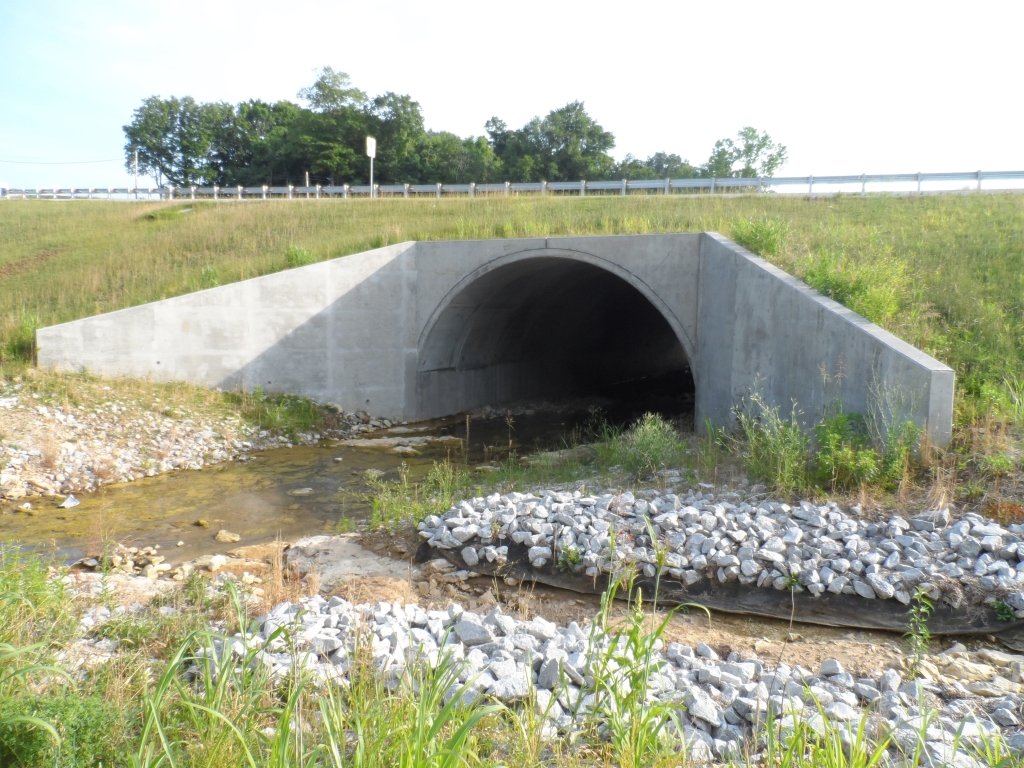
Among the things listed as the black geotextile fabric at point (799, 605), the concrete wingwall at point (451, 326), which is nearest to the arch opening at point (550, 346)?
the concrete wingwall at point (451, 326)

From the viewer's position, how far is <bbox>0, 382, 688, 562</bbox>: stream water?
7441mm

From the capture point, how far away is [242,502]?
8742mm

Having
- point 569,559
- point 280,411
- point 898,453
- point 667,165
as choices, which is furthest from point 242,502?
point 667,165

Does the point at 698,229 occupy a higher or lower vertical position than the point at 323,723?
higher

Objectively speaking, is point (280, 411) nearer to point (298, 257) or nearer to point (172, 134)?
point (298, 257)

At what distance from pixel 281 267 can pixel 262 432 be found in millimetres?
3547

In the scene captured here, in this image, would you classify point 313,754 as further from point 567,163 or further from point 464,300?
point 567,163

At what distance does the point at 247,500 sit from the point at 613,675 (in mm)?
6402

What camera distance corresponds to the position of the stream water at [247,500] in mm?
7441

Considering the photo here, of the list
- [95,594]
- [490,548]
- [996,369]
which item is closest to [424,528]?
[490,548]

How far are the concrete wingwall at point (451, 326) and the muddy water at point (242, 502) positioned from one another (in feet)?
5.73

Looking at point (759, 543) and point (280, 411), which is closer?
point (759, 543)

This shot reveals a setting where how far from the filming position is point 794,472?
656 centimetres

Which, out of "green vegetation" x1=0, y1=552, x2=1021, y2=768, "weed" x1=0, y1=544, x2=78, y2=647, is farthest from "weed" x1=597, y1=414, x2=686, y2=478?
"weed" x1=0, y1=544, x2=78, y2=647
